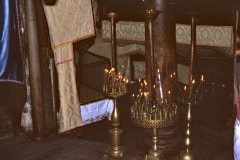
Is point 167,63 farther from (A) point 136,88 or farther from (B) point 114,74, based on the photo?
(A) point 136,88

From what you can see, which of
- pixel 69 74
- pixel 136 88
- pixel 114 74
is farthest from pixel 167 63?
pixel 136 88

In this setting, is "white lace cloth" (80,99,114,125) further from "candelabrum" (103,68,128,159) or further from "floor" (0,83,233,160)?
"candelabrum" (103,68,128,159)

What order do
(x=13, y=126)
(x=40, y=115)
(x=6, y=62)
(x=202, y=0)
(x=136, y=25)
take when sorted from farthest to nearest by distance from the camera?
(x=202, y=0) → (x=136, y=25) → (x=13, y=126) → (x=40, y=115) → (x=6, y=62)

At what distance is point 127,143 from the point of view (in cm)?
797

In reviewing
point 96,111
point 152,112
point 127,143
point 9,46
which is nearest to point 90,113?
point 96,111

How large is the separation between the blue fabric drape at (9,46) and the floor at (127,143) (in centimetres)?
131

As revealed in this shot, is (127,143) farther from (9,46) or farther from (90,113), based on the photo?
(9,46)

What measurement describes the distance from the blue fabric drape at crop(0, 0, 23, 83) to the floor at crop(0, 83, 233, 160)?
1311mm

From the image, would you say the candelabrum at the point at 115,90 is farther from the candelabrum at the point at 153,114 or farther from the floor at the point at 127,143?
the candelabrum at the point at 153,114

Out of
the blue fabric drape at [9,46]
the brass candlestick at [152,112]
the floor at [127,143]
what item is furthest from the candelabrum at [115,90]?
the blue fabric drape at [9,46]

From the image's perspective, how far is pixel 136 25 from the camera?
33.8 feet

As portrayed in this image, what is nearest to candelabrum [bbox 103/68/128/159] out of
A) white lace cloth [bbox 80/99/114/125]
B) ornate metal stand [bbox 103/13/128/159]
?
ornate metal stand [bbox 103/13/128/159]

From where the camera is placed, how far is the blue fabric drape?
725cm

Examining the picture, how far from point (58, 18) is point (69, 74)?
1.11 meters
